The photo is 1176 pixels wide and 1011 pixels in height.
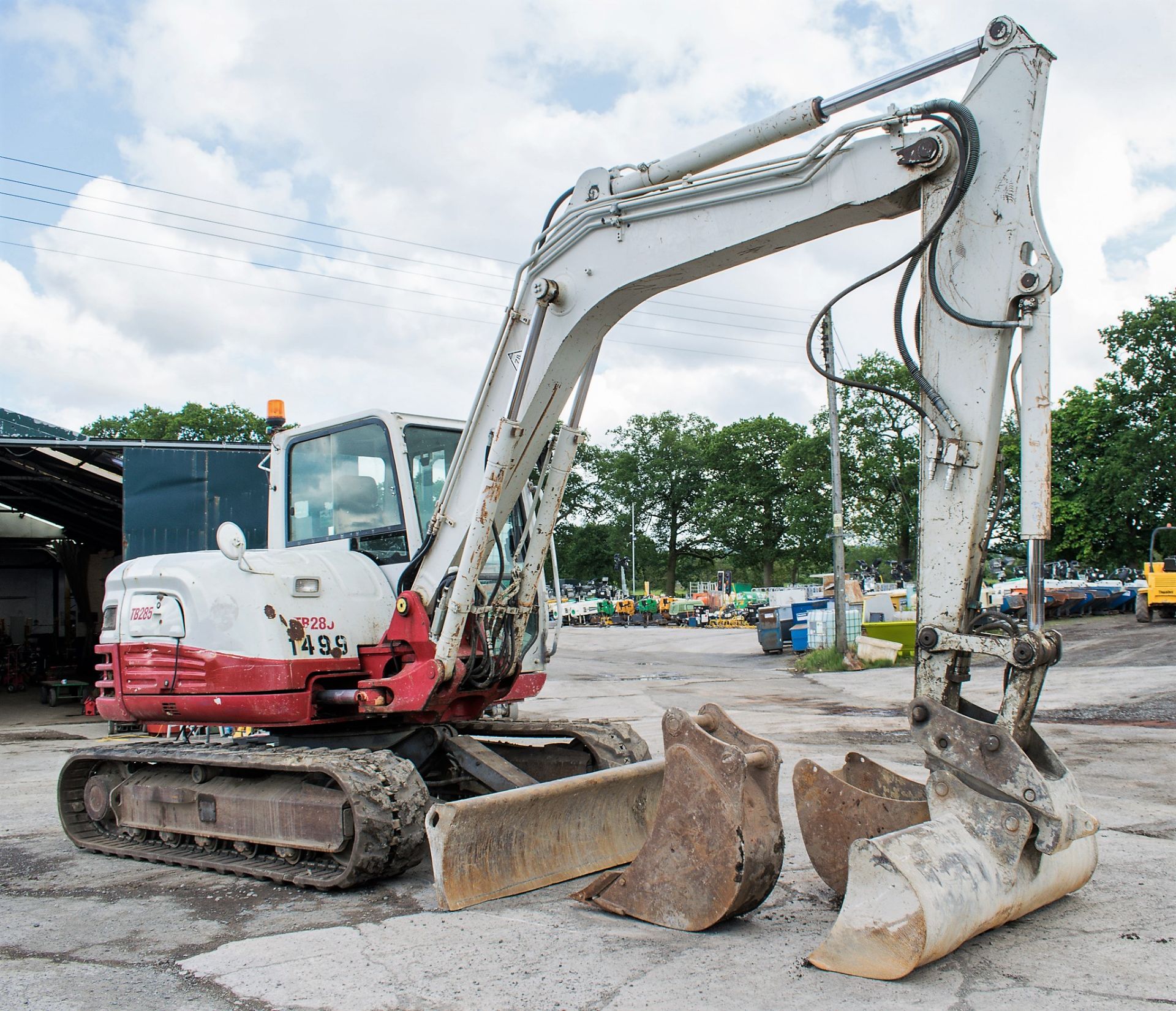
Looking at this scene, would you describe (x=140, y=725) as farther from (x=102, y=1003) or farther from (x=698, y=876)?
(x=698, y=876)

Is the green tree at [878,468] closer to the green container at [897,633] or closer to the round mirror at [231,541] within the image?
the green container at [897,633]

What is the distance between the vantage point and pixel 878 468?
5706cm

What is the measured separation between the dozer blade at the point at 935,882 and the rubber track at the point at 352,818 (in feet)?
7.48

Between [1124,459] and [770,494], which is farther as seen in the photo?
[770,494]

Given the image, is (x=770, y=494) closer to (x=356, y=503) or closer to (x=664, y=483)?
(x=664, y=483)

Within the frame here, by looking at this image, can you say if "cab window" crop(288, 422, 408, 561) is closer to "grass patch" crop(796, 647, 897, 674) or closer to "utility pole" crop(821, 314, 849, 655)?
"utility pole" crop(821, 314, 849, 655)

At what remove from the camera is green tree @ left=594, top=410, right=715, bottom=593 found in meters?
73.2

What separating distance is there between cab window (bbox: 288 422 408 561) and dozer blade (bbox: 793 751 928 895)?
9.31 ft

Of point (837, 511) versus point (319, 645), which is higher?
point (837, 511)

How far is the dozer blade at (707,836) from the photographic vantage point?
4488 mm

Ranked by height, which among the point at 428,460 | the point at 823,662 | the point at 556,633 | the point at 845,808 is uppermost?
the point at 428,460

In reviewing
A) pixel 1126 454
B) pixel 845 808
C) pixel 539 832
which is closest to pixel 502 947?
pixel 539 832

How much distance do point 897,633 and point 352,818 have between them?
18637 millimetres

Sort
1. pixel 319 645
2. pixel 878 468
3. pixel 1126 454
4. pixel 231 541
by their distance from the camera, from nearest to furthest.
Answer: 1. pixel 231 541
2. pixel 319 645
3. pixel 1126 454
4. pixel 878 468
